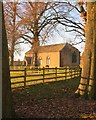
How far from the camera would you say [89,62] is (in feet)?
39.0

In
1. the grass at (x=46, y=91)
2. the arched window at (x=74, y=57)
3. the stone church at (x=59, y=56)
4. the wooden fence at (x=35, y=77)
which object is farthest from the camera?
the arched window at (x=74, y=57)

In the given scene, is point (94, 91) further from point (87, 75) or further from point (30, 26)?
point (30, 26)

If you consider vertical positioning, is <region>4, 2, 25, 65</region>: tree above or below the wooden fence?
above

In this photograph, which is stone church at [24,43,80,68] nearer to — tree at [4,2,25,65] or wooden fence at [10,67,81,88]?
tree at [4,2,25,65]

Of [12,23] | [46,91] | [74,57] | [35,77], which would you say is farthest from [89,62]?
[74,57]

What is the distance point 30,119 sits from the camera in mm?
7125

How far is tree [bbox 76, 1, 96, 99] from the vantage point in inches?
460

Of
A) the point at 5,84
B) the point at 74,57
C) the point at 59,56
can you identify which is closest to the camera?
the point at 5,84

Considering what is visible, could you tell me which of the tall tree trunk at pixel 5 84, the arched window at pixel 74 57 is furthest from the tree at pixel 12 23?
the arched window at pixel 74 57

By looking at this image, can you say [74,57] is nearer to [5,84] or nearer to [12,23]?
[12,23]

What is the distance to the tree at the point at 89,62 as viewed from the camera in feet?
38.3

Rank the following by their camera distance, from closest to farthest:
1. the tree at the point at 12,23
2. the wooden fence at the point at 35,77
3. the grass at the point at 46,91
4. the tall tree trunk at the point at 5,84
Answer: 1. the tall tree trunk at the point at 5,84
2. the grass at the point at 46,91
3. the wooden fence at the point at 35,77
4. the tree at the point at 12,23

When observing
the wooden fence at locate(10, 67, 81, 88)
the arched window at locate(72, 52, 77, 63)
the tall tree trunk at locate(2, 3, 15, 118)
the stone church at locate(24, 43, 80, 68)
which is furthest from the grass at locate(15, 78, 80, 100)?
the arched window at locate(72, 52, 77, 63)

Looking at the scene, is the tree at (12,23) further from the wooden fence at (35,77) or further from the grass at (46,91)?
the grass at (46,91)
